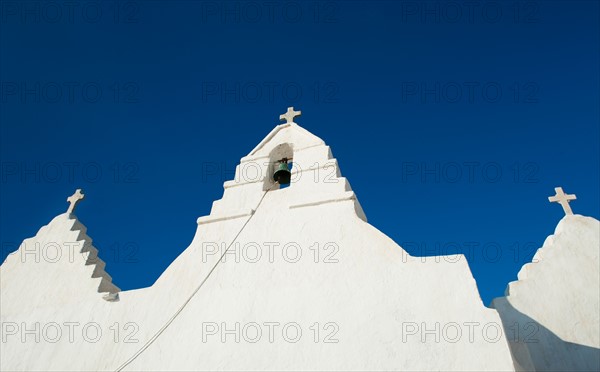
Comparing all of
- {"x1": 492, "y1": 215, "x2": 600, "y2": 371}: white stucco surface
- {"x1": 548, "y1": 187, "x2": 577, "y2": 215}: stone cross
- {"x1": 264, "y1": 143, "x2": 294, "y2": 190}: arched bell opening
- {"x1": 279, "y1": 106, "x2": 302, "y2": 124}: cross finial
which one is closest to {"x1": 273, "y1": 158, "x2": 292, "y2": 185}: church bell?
{"x1": 264, "y1": 143, "x2": 294, "y2": 190}: arched bell opening

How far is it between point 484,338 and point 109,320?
5.51m

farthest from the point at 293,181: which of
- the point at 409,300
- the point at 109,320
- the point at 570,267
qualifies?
the point at 570,267

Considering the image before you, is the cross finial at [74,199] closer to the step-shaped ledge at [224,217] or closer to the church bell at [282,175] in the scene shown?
the step-shaped ledge at [224,217]

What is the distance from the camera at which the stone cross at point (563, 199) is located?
10.1 metres

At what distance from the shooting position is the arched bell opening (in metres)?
8.66

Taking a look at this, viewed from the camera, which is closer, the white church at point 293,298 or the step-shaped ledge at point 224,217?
the white church at point 293,298

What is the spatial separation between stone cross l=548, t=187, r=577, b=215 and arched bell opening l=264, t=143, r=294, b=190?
6146mm

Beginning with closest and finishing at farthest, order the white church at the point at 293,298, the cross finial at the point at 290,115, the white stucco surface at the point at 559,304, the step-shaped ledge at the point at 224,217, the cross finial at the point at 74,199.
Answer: the white church at the point at 293,298 < the step-shaped ledge at the point at 224,217 < the white stucco surface at the point at 559,304 < the cross finial at the point at 290,115 < the cross finial at the point at 74,199

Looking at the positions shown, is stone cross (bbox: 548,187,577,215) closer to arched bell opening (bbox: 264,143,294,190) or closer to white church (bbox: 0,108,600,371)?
white church (bbox: 0,108,600,371)

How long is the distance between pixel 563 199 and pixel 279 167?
6.58m

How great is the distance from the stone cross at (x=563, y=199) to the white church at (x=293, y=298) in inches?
7.1

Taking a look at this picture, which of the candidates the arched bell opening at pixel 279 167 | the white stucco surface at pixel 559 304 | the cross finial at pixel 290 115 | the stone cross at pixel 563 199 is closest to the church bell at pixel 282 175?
the arched bell opening at pixel 279 167

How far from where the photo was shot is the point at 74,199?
33.8ft

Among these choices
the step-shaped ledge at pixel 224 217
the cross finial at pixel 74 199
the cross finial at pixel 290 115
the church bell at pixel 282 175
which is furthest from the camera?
the cross finial at pixel 74 199
